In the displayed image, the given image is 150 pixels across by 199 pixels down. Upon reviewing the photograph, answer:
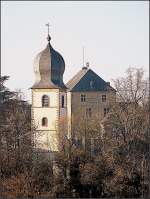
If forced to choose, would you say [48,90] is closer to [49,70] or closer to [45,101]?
[45,101]

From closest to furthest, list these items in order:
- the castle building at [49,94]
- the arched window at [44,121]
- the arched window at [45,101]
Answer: the castle building at [49,94] → the arched window at [44,121] → the arched window at [45,101]

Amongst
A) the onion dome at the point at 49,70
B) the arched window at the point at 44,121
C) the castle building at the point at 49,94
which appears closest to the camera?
the castle building at the point at 49,94

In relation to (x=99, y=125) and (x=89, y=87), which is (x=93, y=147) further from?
(x=89, y=87)

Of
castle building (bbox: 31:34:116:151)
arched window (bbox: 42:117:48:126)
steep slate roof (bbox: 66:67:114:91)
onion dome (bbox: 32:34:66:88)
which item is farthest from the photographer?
steep slate roof (bbox: 66:67:114:91)

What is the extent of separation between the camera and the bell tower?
141 ft

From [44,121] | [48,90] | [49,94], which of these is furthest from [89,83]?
[44,121]

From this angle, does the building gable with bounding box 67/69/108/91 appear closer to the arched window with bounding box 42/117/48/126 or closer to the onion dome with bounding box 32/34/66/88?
Answer: the onion dome with bounding box 32/34/66/88

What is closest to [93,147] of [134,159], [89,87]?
[134,159]

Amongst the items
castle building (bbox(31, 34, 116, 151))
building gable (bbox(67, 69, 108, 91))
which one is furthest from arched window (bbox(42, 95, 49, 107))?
building gable (bbox(67, 69, 108, 91))

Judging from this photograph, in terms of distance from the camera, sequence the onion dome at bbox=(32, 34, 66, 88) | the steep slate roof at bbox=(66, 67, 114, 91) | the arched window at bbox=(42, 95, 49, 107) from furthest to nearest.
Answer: the steep slate roof at bbox=(66, 67, 114, 91) < the arched window at bbox=(42, 95, 49, 107) < the onion dome at bbox=(32, 34, 66, 88)

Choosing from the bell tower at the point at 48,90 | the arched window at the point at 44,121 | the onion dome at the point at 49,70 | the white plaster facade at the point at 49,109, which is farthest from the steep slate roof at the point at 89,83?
the arched window at the point at 44,121

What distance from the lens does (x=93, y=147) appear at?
29000 millimetres

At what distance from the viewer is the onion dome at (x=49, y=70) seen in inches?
1697

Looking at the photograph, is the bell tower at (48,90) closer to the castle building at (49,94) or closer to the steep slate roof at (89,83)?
the castle building at (49,94)
